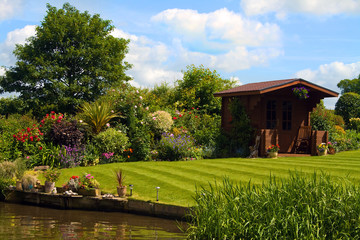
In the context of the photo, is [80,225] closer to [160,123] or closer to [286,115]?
[160,123]

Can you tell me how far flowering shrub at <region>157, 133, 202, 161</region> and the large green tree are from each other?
1334 cm

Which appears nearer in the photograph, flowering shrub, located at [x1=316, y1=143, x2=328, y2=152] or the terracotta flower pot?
the terracotta flower pot

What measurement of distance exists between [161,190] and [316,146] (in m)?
10.1

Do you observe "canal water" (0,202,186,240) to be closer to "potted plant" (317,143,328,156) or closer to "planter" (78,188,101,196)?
"planter" (78,188,101,196)

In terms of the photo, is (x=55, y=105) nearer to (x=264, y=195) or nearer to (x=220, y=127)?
(x=220, y=127)

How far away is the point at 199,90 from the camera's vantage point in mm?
26656

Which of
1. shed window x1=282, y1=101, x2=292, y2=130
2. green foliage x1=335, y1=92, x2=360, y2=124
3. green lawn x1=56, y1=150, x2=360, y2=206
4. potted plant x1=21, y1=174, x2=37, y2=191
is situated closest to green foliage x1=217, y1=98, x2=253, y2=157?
shed window x1=282, y1=101, x2=292, y2=130

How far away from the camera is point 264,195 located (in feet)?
22.5

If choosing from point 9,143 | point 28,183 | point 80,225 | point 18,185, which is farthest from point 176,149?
point 80,225

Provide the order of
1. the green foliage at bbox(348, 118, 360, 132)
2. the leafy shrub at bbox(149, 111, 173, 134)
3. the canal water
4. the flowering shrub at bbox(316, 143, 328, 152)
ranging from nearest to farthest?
the canal water → the flowering shrub at bbox(316, 143, 328, 152) → the leafy shrub at bbox(149, 111, 173, 134) → the green foliage at bbox(348, 118, 360, 132)

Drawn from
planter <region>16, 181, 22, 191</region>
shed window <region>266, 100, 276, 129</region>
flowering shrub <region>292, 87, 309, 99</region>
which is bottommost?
planter <region>16, 181, 22, 191</region>

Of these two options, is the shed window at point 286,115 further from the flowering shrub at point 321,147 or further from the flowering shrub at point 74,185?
the flowering shrub at point 74,185

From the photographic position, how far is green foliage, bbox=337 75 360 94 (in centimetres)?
7000

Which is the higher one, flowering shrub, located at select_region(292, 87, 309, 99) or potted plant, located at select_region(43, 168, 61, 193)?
flowering shrub, located at select_region(292, 87, 309, 99)
